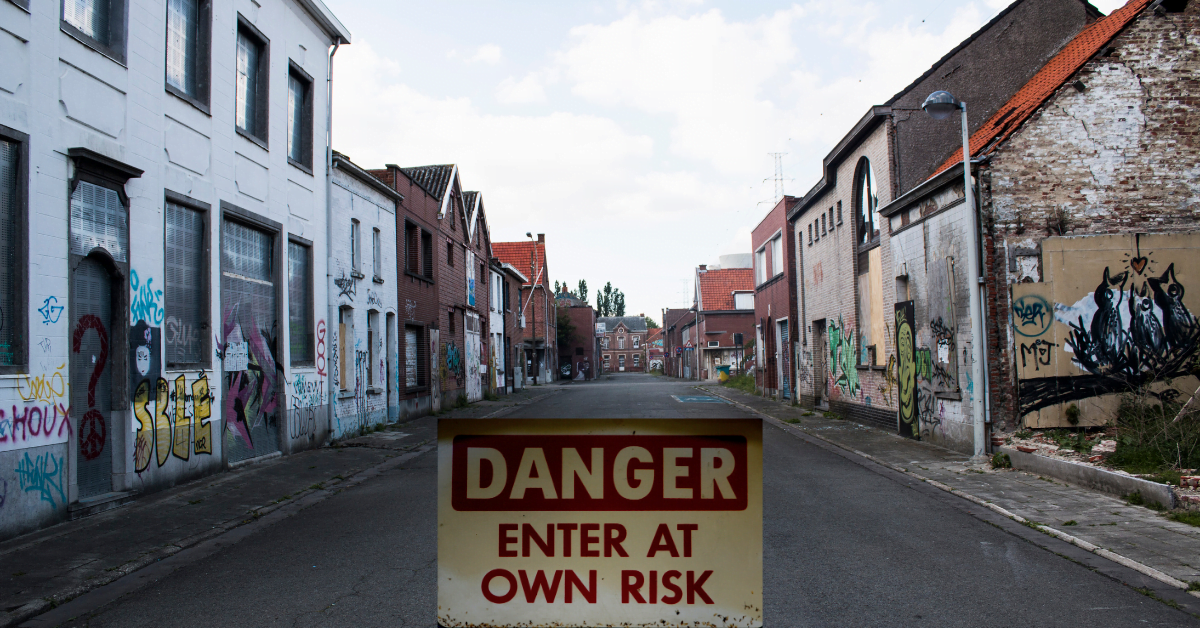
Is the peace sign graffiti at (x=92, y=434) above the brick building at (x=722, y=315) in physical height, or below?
below

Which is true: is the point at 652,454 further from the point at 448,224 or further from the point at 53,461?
the point at 448,224

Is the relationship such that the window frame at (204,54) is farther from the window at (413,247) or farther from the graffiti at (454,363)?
the graffiti at (454,363)

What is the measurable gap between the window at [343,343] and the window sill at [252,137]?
4175 millimetres

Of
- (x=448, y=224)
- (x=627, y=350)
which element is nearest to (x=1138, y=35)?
(x=448, y=224)

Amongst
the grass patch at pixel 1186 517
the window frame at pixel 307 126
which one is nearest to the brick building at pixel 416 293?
the window frame at pixel 307 126

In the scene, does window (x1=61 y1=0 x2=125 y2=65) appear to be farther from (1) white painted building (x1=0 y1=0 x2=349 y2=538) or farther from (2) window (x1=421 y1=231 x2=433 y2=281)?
(2) window (x1=421 y1=231 x2=433 y2=281)

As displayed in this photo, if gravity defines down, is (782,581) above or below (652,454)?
below

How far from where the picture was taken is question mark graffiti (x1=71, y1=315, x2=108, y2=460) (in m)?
8.30

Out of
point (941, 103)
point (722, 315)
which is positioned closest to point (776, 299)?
point (941, 103)

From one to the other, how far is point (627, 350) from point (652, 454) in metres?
126

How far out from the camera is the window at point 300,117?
47.4ft

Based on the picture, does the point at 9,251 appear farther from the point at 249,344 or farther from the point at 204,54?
the point at 249,344

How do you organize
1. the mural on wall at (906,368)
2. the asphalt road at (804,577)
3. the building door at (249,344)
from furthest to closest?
the mural on wall at (906,368)
the building door at (249,344)
the asphalt road at (804,577)

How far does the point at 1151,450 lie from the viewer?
342 inches
